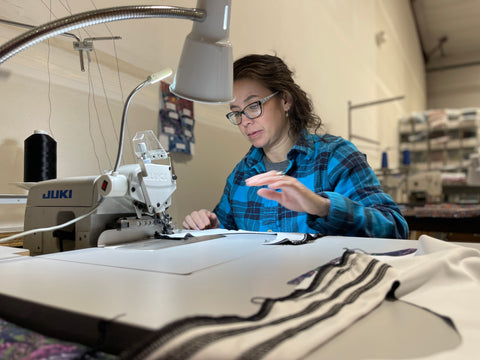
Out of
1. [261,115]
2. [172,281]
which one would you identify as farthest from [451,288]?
[261,115]

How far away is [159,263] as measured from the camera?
0.60 meters

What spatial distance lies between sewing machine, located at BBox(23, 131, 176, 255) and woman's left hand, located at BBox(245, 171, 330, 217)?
0.87 feet

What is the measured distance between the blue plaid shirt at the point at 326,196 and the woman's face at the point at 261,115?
0.12m

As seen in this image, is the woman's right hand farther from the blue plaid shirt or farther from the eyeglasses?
the eyeglasses

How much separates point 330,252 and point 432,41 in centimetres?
939

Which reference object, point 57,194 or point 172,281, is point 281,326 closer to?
point 172,281

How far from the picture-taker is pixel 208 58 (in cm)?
71

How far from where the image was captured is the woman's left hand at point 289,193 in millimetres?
816

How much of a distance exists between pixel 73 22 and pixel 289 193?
55cm

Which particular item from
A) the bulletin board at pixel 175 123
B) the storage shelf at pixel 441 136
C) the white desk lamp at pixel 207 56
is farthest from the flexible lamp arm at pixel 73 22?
the storage shelf at pixel 441 136

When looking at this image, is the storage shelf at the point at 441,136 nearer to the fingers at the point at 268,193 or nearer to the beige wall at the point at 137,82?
the beige wall at the point at 137,82

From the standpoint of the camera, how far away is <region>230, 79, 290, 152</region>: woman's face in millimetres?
1449

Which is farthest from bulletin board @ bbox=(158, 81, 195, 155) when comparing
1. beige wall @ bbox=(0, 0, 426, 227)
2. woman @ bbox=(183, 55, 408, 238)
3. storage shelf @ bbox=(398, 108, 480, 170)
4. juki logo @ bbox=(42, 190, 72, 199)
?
storage shelf @ bbox=(398, 108, 480, 170)

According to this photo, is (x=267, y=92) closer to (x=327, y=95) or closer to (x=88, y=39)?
(x=88, y=39)
